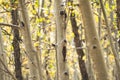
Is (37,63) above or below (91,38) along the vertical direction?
below

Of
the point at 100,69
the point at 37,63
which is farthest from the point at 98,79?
the point at 37,63

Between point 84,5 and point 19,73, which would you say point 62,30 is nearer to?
point 84,5

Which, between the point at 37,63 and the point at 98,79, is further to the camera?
the point at 37,63

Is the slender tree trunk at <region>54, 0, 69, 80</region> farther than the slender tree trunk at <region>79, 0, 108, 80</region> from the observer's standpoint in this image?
Yes

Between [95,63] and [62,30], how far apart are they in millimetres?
911

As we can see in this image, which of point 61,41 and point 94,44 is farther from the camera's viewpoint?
point 61,41

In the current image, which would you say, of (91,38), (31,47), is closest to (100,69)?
(91,38)

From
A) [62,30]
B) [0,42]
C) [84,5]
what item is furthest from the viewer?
[0,42]

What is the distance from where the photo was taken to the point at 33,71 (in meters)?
4.29

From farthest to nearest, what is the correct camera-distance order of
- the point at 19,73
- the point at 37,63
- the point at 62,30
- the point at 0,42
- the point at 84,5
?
the point at 19,73 → the point at 0,42 → the point at 62,30 → the point at 37,63 → the point at 84,5

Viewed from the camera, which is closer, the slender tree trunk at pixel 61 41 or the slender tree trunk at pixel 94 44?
the slender tree trunk at pixel 94 44

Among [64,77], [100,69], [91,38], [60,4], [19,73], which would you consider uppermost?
[60,4]

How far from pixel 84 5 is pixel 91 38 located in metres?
0.36

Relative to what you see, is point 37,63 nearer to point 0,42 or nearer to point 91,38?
point 91,38
